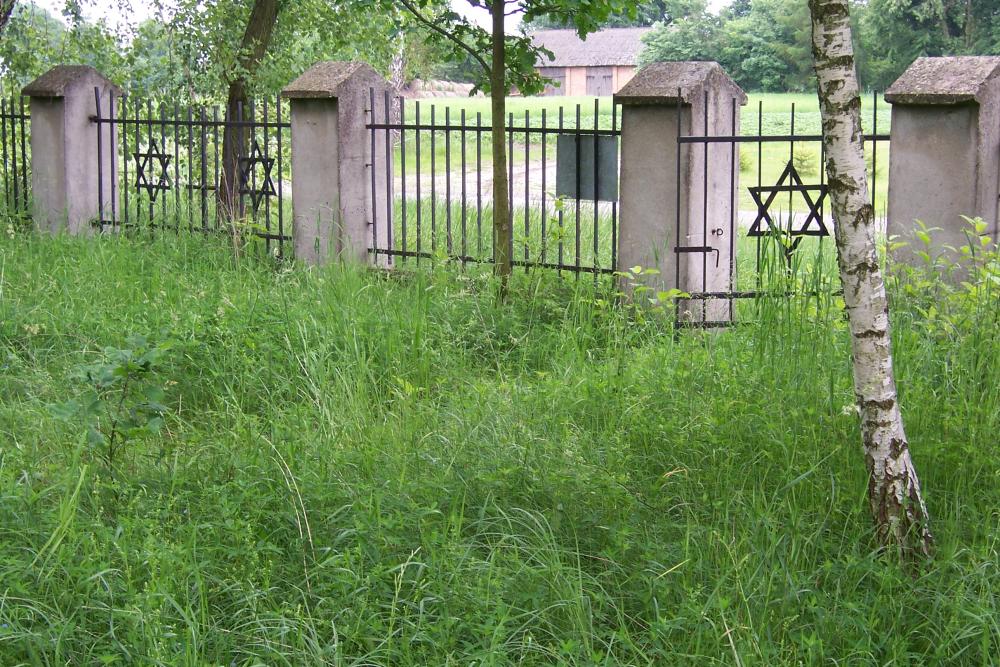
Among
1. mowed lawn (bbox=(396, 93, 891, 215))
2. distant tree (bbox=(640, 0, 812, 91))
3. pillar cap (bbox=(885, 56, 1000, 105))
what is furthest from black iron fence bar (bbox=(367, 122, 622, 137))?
distant tree (bbox=(640, 0, 812, 91))

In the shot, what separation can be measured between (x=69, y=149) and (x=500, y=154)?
5.09m

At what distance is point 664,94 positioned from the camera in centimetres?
695

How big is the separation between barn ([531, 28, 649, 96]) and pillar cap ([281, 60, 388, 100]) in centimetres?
7020

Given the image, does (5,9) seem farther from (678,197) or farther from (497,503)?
(497,503)

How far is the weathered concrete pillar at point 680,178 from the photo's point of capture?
7020 millimetres

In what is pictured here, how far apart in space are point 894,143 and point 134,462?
450 cm

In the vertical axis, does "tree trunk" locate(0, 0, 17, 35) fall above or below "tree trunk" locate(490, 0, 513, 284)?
above

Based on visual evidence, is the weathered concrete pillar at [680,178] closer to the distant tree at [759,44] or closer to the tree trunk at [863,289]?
the tree trunk at [863,289]

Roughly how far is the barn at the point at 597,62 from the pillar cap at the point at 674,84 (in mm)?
71644

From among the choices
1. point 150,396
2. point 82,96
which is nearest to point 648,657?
point 150,396

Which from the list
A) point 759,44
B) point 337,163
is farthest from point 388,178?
point 759,44

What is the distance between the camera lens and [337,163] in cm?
872

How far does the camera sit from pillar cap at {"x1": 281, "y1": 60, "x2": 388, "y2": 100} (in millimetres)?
8586

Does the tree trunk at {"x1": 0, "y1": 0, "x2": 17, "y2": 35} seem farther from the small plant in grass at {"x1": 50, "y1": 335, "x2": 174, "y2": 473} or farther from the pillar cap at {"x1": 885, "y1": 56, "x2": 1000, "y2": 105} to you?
the pillar cap at {"x1": 885, "y1": 56, "x2": 1000, "y2": 105}
